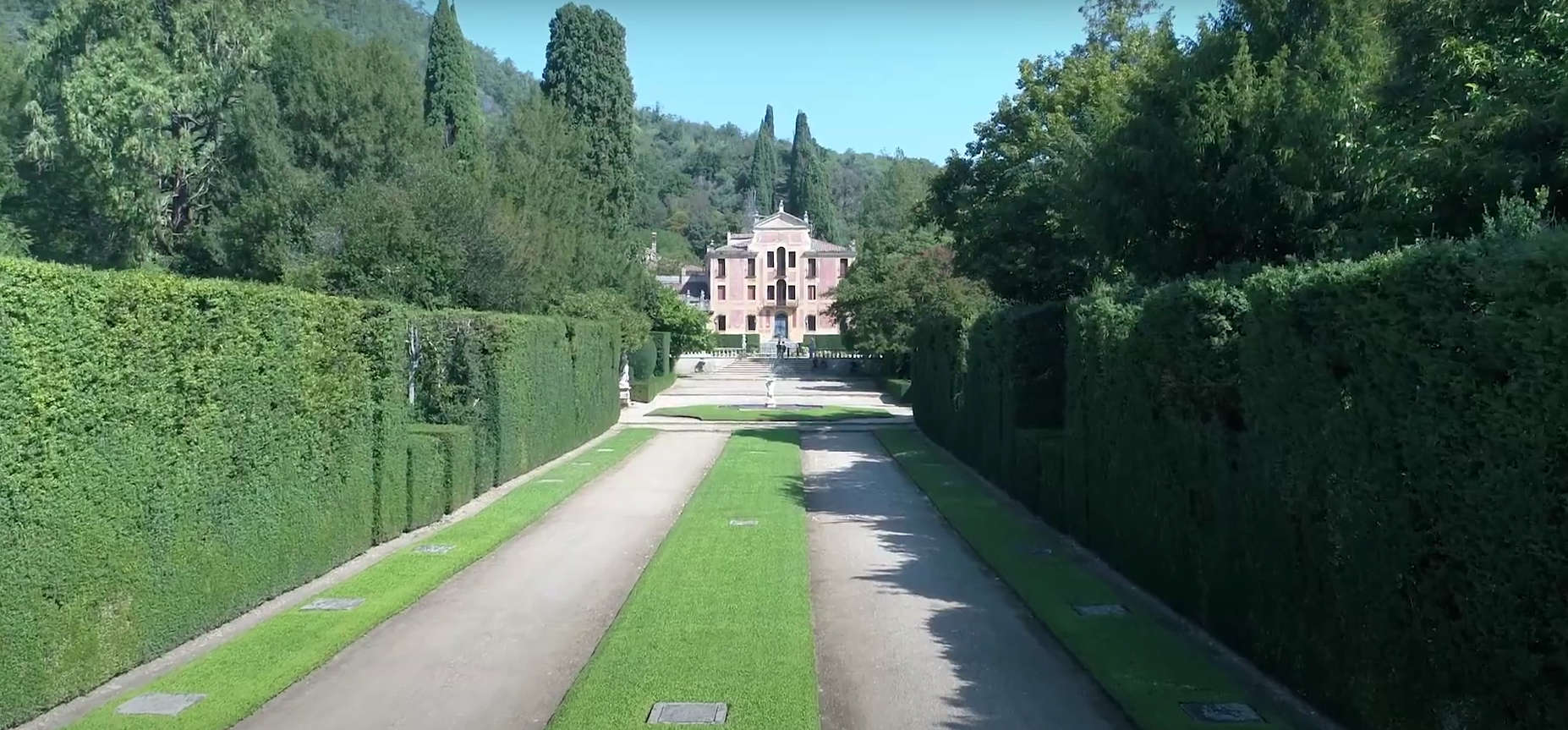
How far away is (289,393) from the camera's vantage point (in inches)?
468

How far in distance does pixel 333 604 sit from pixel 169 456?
2.51 metres

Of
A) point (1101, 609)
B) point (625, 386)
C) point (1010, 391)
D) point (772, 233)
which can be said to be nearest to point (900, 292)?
point (625, 386)

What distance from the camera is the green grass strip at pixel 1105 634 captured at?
7.97 meters

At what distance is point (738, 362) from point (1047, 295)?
57.9 metres

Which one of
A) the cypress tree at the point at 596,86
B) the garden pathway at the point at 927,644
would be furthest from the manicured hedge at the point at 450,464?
the cypress tree at the point at 596,86

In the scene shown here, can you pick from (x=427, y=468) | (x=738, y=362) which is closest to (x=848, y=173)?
(x=738, y=362)

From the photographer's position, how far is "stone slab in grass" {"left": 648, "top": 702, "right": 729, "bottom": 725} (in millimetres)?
7437

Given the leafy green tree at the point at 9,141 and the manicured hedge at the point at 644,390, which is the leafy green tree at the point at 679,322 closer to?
the manicured hedge at the point at 644,390

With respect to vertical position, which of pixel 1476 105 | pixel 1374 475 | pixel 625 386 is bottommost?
pixel 625 386

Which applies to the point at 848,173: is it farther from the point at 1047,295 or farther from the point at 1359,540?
the point at 1359,540

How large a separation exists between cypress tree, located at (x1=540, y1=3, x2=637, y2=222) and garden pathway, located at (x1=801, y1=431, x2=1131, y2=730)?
121 feet

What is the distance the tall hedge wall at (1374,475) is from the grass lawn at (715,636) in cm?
347

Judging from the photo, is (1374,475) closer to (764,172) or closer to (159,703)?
(159,703)

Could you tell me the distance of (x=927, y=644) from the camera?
31.8 ft
